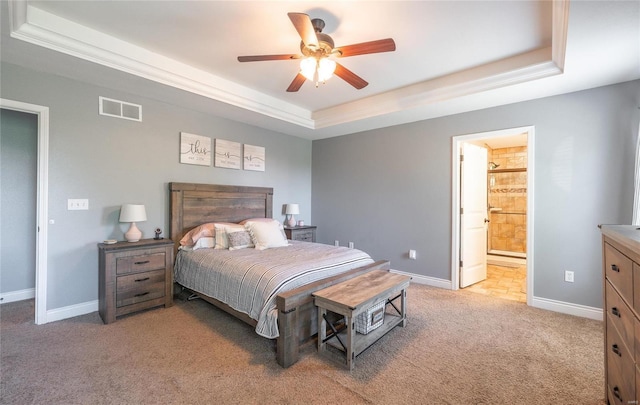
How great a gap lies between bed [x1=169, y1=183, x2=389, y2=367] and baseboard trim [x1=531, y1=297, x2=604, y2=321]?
1868mm

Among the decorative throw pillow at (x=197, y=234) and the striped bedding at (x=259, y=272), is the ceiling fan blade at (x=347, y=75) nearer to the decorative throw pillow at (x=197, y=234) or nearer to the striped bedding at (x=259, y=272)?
the striped bedding at (x=259, y=272)

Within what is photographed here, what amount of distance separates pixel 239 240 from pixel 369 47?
2.44 metres

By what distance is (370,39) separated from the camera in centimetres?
253

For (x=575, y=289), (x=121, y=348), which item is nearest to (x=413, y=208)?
(x=575, y=289)

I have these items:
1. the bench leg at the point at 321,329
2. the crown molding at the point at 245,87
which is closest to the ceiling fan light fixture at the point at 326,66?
the crown molding at the point at 245,87

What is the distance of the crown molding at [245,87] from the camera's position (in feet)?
7.07

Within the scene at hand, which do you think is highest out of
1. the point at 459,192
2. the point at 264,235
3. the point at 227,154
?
the point at 227,154

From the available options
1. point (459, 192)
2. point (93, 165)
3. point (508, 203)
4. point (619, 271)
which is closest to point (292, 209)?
point (459, 192)

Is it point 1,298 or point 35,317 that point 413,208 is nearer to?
point 35,317

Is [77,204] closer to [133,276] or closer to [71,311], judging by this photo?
[133,276]

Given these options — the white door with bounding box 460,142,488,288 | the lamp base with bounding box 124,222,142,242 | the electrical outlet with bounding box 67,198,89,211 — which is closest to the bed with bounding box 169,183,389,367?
the lamp base with bounding box 124,222,142,242

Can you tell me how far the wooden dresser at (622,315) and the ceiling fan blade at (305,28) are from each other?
2.00 meters

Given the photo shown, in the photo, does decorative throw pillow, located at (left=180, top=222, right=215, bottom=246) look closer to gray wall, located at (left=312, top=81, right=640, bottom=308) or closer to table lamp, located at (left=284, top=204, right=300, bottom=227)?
table lamp, located at (left=284, top=204, right=300, bottom=227)

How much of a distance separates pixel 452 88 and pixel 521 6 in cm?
114
